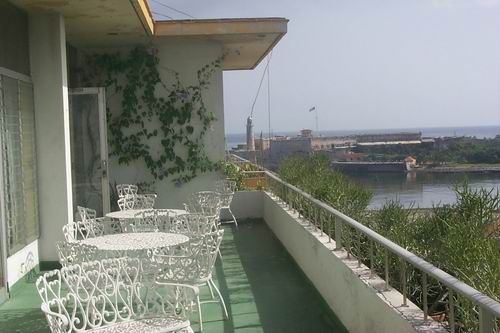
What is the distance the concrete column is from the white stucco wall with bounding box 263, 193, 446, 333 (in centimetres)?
262

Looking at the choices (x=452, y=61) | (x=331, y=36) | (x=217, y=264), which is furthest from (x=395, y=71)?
(x=217, y=264)

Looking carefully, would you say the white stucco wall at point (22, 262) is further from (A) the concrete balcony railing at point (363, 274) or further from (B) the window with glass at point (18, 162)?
(A) the concrete balcony railing at point (363, 274)

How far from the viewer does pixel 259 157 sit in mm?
13867

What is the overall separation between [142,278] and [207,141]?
18.8ft

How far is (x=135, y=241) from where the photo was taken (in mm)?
4562

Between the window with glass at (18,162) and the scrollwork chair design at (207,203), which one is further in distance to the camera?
the scrollwork chair design at (207,203)

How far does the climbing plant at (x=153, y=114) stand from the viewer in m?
9.12

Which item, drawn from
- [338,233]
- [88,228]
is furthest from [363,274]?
[88,228]

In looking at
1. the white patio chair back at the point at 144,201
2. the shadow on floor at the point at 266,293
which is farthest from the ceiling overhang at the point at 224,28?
the shadow on floor at the point at 266,293

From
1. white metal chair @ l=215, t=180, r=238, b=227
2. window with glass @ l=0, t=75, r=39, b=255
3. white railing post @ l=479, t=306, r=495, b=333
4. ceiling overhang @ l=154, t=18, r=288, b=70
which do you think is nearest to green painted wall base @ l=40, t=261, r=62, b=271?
window with glass @ l=0, t=75, r=39, b=255

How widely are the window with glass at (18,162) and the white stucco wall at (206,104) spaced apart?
9.89ft

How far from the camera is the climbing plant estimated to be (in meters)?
9.12

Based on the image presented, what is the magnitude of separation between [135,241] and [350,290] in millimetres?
1706

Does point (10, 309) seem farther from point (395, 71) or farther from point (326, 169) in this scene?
point (395, 71)
